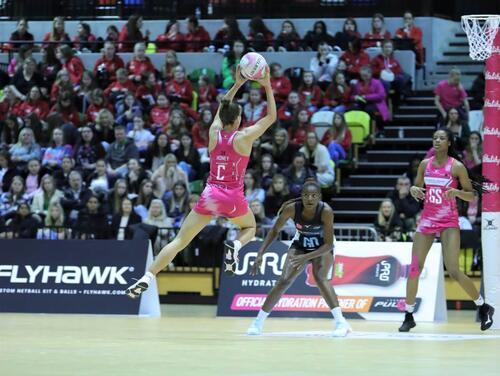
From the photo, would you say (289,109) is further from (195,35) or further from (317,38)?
(195,35)

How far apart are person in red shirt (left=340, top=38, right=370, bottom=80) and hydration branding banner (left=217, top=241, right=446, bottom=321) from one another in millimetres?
7160

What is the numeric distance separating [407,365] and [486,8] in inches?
766

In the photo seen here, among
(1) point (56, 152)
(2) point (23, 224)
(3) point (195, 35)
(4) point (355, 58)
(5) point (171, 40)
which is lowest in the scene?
(2) point (23, 224)

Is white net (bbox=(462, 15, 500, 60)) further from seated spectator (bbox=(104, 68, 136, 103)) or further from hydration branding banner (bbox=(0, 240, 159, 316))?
seated spectator (bbox=(104, 68, 136, 103))

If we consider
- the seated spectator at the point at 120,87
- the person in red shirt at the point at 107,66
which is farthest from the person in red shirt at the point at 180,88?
the person in red shirt at the point at 107,66

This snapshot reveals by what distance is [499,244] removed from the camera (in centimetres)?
1650

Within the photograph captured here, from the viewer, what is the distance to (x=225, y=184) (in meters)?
14.0

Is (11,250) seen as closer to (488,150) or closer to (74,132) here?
(74,132)

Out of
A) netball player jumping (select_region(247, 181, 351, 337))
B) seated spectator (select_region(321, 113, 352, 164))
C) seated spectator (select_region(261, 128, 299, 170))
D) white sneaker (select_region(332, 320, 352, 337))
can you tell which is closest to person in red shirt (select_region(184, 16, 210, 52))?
seated spectator (select_region(261, 128, 299, 170))

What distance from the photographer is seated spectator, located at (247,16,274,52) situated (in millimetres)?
26781

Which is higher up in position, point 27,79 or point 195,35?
point 195,35

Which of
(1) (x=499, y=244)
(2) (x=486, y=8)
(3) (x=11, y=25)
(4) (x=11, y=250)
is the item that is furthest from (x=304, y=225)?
(3) (x=11, y=25)

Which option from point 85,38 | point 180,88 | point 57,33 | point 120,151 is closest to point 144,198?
point 120,151

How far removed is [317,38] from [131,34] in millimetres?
4478
